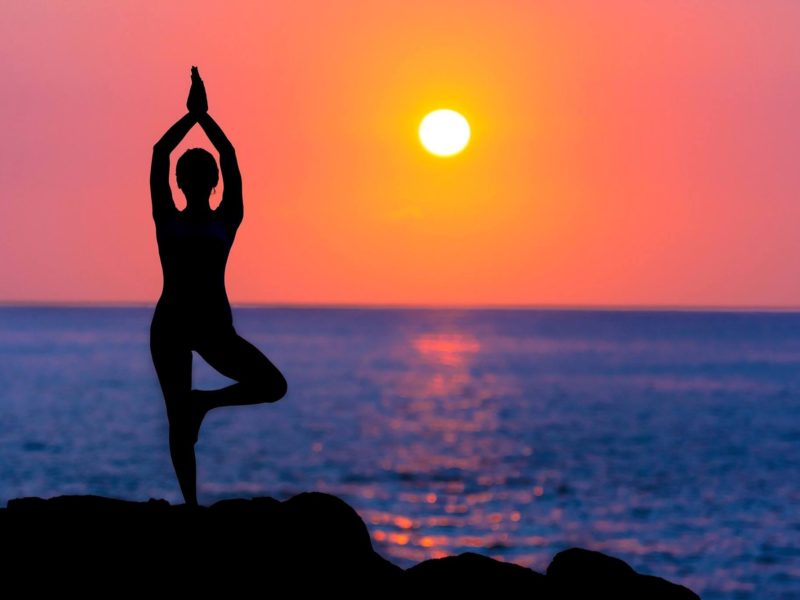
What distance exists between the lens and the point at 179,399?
416 inches

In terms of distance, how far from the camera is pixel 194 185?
34.0ft

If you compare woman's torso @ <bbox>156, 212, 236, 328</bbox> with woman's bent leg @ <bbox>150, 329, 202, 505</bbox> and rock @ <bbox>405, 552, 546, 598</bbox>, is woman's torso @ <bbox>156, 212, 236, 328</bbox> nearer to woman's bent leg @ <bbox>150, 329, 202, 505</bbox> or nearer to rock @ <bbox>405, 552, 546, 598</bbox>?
woman's bent leg @ <bbox>150, 329, 202, 505</bbox>

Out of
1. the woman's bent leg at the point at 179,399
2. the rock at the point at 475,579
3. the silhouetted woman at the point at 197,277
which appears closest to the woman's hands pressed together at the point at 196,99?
the silhouetted woman at the point at 197,277

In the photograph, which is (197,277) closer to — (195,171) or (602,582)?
(195,171)

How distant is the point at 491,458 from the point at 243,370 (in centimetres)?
5163

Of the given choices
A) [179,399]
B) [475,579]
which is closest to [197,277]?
[179,399]

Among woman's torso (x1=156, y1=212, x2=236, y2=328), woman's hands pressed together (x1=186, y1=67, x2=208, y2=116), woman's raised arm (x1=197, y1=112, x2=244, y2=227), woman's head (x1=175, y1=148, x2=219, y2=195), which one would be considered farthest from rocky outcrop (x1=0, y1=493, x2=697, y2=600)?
woman's hands pressed together (x1=186, y1=67, x2=208, y2=116)

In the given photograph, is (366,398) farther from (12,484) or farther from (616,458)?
(12,484)

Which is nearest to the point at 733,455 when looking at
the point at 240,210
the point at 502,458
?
the point at 502,458

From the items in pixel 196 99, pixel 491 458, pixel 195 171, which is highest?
pixel 196 99

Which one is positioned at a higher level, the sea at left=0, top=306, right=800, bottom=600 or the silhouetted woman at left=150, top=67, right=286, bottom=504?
the silhouetted woman at left=150, top=67, right=286, bottom=504

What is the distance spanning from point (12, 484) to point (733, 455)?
110 feet

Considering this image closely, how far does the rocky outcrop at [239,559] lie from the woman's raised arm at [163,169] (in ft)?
7.77

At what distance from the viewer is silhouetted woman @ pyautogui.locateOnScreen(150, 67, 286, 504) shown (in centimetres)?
1034
